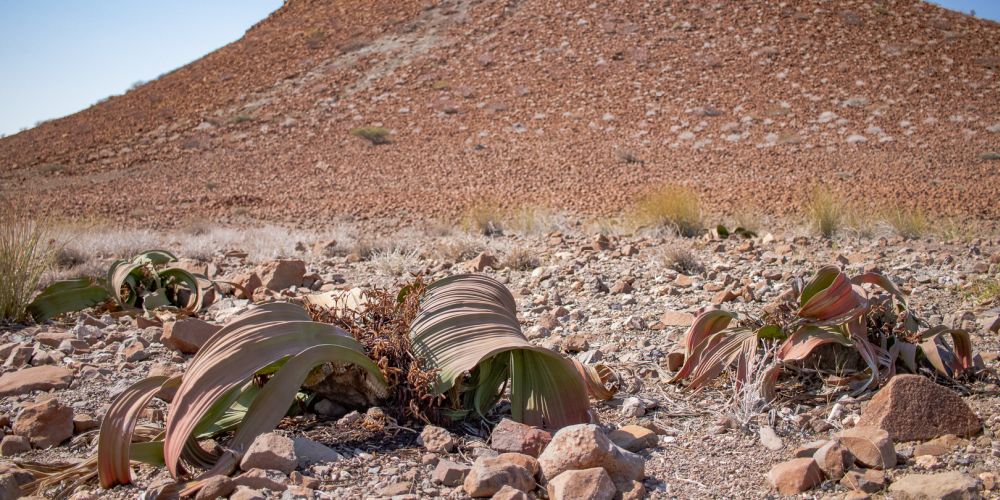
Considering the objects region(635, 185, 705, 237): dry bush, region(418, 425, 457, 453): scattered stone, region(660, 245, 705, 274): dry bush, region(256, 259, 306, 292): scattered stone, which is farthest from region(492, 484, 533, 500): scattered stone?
region(635, 185, 705, 237): dry bush

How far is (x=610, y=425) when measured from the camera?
2.54 meters

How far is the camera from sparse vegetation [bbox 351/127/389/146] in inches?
667

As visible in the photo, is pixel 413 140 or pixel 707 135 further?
pixel 413 140

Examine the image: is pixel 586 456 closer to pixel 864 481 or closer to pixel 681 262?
pixel 864 481

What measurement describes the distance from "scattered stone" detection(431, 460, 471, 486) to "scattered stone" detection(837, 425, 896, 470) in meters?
1.07

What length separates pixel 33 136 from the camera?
65.5ft

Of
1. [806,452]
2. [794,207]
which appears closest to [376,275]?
[806,452]

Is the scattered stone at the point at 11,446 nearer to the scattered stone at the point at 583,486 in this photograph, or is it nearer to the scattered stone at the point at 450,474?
the scattered stone at the point at 450,474

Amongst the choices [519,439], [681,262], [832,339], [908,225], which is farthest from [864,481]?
[908,225]

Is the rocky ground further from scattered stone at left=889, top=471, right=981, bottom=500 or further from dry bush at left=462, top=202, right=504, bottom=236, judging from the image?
dry bush at left=462, top=202, right=504, bottom=236

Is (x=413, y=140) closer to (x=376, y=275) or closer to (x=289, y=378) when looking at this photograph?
(x=376, y=275)

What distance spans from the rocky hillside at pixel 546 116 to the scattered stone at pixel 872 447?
7497mm

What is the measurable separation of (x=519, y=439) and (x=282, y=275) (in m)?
3.30

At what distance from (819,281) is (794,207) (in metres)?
6.70
